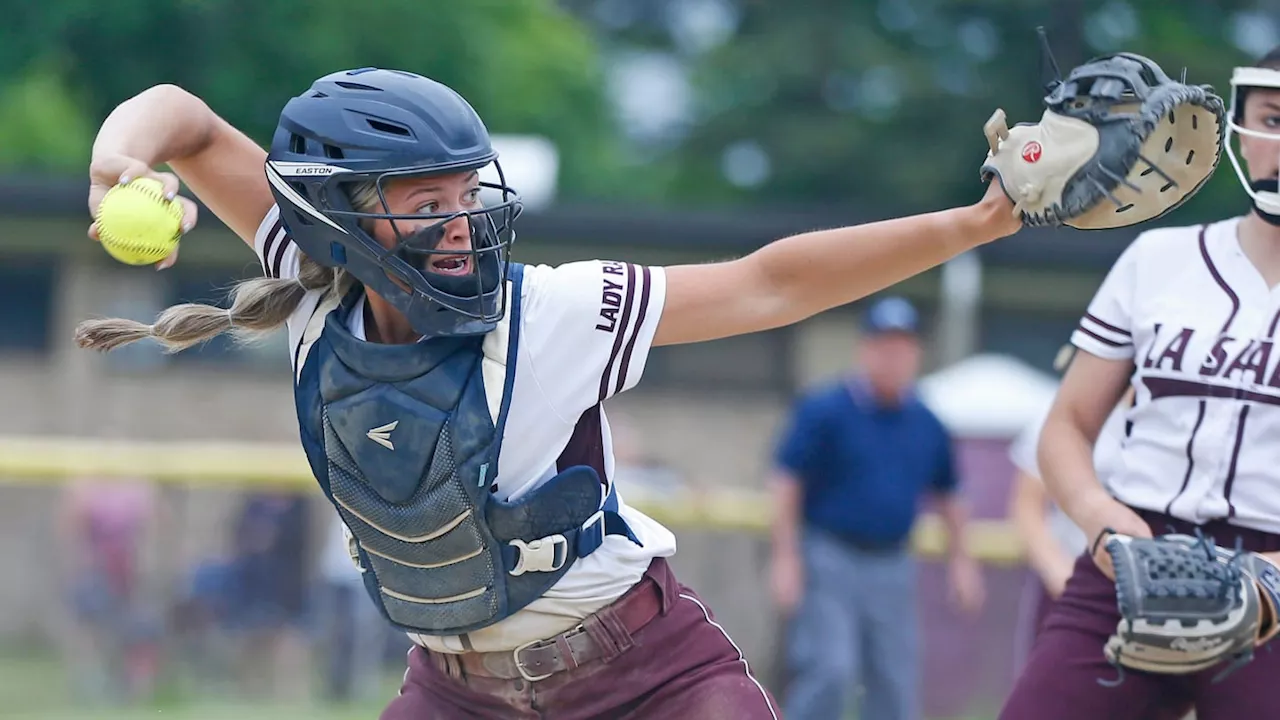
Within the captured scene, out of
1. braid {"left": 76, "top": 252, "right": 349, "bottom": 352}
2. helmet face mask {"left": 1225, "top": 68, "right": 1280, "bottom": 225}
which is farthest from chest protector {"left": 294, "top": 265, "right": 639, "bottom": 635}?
helmet face mask {"left": 1225, "top": 68, "right": 1280, "bottom": 225}

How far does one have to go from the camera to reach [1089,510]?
165 inches

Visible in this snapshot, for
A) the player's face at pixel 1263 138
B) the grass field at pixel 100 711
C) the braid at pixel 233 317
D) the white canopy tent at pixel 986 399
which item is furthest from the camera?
the white canopy tent at pixel 986 399

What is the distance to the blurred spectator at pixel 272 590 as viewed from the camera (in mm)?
10641

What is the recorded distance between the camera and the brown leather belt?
→ 361 centimetres

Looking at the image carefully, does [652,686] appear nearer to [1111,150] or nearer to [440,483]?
[440,483]

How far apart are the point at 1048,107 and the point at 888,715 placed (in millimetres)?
5350

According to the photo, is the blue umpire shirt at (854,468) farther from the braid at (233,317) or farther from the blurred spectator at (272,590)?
the braid at (233,317)

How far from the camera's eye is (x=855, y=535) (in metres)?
8.33

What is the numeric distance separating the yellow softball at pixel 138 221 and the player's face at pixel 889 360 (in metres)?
5.38

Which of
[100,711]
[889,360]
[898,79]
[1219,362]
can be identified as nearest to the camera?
[1219,362]

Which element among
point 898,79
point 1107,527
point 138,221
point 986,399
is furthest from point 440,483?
point 898,79

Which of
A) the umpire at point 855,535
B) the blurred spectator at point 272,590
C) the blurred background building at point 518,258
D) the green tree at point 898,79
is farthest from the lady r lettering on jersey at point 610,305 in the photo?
the green tree at point 898,79

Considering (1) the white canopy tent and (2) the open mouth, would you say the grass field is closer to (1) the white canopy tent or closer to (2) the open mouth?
(1) the white canopy tent

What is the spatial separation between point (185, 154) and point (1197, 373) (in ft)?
7.55
